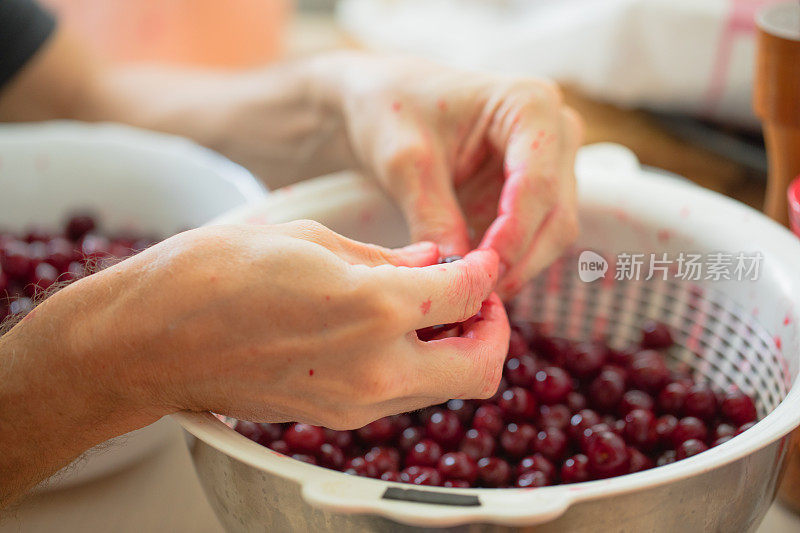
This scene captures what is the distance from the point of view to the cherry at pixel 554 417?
0.68 meters

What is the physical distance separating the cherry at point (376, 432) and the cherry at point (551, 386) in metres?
0.15

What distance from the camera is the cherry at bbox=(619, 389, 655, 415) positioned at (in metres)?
0.71

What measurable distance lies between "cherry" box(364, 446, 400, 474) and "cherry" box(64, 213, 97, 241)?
63 centimetres

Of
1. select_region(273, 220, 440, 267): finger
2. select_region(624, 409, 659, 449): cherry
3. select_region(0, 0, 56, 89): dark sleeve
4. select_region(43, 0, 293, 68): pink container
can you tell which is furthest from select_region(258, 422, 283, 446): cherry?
select_region(43, 0, 293, 68): pink container

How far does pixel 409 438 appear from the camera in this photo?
0.67 metres

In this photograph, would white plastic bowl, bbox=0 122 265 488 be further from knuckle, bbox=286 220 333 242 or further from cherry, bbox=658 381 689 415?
cherry, bbox=658 381 689 415

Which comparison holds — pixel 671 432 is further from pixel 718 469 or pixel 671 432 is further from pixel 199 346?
pixel 199 346

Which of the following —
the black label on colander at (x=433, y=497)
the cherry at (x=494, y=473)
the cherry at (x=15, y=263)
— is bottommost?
the cherry at (x=15, y=263)

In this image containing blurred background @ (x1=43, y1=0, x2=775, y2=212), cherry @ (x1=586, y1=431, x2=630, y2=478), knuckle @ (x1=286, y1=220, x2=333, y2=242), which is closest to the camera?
knuckle @ (x1=286, y1=220, x2=333, y2=242)

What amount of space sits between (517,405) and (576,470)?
0.09 meters

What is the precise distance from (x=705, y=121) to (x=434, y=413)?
4.27 feet

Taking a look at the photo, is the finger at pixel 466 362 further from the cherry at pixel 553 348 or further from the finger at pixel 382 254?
the cherry at pixel 553 348

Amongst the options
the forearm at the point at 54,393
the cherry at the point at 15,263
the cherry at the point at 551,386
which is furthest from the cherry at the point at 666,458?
the cherry at the point at 15,263

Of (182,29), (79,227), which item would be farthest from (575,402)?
(182,29)
